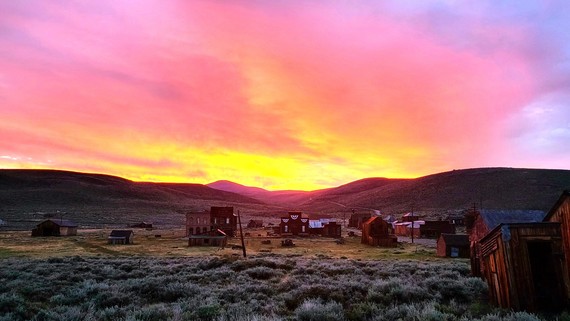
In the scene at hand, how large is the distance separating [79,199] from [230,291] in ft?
514

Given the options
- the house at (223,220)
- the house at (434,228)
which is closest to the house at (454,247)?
the house at (434,228)

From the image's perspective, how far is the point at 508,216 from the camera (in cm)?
2977

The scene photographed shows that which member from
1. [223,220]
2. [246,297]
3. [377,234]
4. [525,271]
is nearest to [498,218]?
[525,271]

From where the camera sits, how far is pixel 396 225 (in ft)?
283

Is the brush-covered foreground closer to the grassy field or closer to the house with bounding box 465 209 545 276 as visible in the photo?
the grassy field

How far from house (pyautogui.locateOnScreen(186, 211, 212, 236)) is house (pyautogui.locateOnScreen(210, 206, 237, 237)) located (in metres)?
1.31

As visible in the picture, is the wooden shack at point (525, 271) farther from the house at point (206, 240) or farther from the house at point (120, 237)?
the house at point (120, 237)

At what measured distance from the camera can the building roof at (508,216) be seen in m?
28.5

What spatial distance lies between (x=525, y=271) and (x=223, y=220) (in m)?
65.5

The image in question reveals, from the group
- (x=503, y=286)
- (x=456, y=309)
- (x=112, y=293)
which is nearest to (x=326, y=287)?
(x=456, y=309)

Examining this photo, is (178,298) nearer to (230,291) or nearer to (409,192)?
(230,291)

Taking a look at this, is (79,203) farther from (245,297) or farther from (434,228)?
(245,297)

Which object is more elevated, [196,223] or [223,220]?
[223,220]

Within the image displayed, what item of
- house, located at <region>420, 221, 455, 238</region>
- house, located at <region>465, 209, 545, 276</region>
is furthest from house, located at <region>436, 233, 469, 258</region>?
house, located at <region>420, 221, 455, 238</region>
